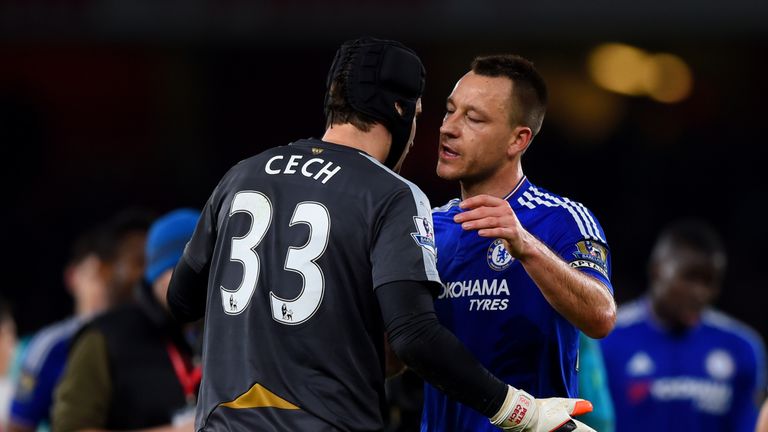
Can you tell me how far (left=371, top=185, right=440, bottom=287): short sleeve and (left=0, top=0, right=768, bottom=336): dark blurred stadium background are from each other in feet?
25.6

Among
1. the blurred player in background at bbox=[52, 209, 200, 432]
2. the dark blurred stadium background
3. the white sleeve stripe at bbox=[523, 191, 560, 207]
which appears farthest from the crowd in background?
the dark blurred stadium background

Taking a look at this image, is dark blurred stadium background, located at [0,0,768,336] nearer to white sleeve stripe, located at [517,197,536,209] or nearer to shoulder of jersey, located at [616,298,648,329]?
shoulder of jersey, located at [616,298,648,329]

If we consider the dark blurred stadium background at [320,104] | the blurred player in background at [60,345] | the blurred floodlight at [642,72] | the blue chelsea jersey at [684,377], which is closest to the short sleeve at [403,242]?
the blurred player in background at [60,345]

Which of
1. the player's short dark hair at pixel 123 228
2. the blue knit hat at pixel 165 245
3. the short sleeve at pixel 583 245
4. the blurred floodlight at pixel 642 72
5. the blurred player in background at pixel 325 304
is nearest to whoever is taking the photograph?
the blurred player in background at pixel 325 304

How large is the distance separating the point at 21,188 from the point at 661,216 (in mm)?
8120

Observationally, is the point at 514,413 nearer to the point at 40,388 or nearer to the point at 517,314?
the point at 517,314

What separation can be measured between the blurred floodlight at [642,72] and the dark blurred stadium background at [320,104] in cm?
2

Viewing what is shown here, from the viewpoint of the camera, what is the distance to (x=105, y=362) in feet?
16.0

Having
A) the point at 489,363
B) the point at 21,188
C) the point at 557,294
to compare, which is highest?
the point at 557,294

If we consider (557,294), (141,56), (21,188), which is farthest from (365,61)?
(141,56)

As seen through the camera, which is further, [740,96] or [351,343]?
[740,96]

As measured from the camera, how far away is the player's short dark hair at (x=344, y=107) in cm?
362

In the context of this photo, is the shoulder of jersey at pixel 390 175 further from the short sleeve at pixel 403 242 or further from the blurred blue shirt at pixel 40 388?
the blurred blue shirt at pixel 40 388

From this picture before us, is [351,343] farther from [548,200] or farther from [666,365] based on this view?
[666,365]
